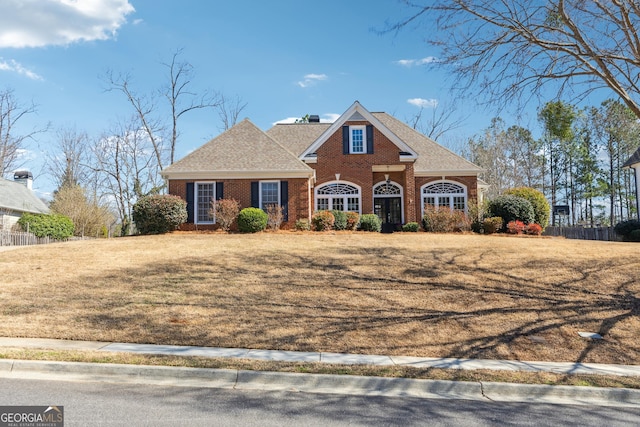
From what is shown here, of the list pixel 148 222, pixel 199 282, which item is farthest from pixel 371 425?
pixel 148 222

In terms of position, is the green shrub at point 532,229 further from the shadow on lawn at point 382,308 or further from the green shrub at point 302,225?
the green shrub at point 302,225

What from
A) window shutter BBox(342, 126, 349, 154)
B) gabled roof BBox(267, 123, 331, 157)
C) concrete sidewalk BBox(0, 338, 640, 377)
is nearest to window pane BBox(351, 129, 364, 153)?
window shutter BBox(342, 126, 349, 154)

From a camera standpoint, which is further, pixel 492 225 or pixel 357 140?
pixel 357 140

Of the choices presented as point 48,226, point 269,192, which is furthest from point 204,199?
point 48,226

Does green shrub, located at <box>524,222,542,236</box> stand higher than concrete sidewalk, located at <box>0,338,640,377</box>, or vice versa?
green shrub, located at <box>524,222,542,236</box>

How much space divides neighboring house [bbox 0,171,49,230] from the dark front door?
950 inches

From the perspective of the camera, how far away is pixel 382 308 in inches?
341

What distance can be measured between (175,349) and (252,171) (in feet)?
47.1

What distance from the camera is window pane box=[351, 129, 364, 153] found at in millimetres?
22766

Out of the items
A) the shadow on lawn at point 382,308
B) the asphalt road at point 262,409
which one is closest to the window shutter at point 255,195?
the shadow on lawn at point 382,308

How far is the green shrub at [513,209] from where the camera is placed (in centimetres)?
2048

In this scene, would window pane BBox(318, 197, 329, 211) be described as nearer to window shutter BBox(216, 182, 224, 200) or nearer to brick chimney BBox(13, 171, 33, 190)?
window shutter BBox(216, 182, 224, 200)

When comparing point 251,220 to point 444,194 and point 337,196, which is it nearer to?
point 337,196

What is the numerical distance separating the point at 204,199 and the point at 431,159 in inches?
516
